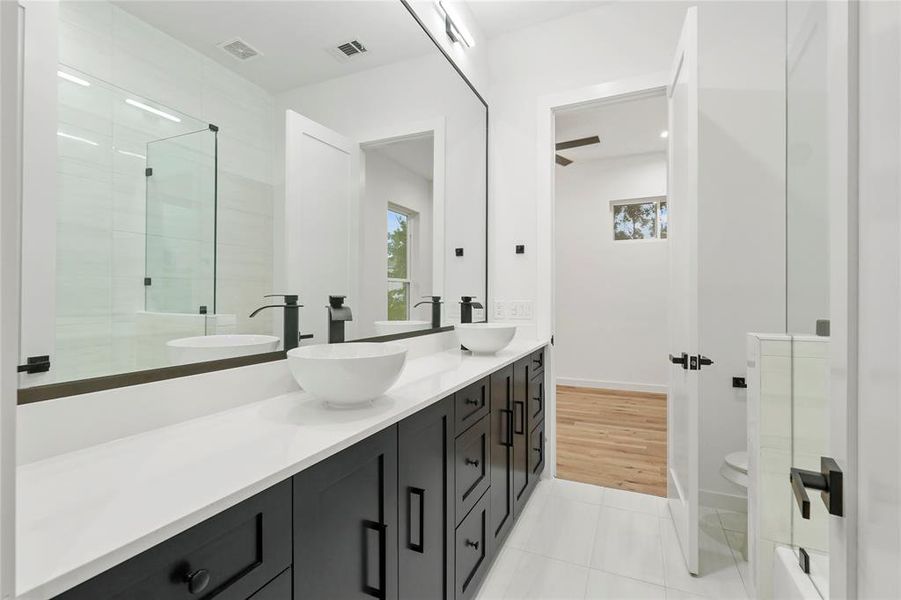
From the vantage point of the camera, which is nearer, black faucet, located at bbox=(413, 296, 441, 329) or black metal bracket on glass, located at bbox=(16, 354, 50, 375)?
black metal bracket on glass, located at bbox=(16, 354, 50, 375)

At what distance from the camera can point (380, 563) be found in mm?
937

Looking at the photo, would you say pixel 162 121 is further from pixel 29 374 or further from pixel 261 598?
pixel 261 598

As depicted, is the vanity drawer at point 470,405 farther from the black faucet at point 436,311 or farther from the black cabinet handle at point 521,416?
the black faucet at point 436,311

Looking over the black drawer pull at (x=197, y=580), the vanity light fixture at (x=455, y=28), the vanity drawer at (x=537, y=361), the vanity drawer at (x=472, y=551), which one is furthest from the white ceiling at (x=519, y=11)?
the black drawer pull at (x=197, y=580)

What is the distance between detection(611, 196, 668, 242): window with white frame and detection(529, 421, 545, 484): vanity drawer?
125 inches

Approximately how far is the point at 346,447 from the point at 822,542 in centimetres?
116

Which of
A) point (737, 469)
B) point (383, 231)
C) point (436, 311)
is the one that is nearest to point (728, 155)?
point (737, 469)

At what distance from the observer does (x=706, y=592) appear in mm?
1637

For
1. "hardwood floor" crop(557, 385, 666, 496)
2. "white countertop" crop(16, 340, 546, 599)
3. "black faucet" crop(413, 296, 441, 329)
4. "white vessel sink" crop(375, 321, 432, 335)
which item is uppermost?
"black faucet" crop(413, 296, 441, 329)

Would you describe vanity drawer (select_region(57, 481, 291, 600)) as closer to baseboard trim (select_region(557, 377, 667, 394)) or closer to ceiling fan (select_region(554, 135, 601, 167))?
ceiling fan (select_region(554, 135, 601, 167))

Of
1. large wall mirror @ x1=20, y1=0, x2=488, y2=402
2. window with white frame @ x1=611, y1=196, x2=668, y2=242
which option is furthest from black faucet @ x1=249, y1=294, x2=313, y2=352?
window with white frame @ x1=611, y1=196, x2=668, y2=242

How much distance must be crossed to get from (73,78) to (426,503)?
1.20 meters

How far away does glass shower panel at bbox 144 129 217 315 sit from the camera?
0.87m

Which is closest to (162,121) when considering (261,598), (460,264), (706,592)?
(261,598)
